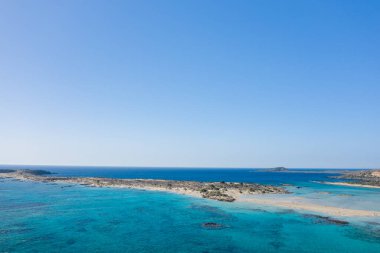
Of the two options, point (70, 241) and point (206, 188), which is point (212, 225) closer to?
point (70, 241)

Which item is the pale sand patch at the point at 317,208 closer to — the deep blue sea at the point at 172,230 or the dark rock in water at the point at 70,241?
the deep blue sea at the point at 172,230

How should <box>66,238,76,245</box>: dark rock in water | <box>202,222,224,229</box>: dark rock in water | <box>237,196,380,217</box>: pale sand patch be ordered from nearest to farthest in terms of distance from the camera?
1. <box>66,238,76,245</box>: dark rock in water
2. <box>202,222,224,229</box>: dark rock in water
3. <box>237,196,380,217</box>: pale sand patch

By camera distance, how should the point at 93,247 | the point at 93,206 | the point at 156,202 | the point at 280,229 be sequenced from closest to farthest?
the point at 93,247
the point at 280,229
the point at 93,206
the point at 156,202

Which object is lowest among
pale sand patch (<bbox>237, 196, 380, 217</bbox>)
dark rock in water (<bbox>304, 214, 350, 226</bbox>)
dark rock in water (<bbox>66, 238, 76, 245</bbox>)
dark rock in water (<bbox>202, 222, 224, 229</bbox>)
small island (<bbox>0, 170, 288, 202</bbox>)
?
dark rock in water (<bbox>66, 238, 76, 245</bbox>)

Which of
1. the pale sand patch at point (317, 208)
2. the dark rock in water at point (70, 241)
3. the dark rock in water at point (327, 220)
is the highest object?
the pale sand patch at point (317, 208)

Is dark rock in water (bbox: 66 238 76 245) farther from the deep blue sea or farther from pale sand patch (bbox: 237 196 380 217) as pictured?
pale sand patch (bbox: 237 196 380 217)

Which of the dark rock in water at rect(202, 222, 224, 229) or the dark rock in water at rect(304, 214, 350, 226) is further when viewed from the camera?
the dark rock in water at rect(304, 214, 350, 226)

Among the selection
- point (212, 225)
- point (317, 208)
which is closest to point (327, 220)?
point (317, 208)

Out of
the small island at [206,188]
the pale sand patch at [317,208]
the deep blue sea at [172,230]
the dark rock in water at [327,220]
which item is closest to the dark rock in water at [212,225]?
the deep blue sea at [172,230]

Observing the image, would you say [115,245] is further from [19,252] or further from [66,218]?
[66,218]

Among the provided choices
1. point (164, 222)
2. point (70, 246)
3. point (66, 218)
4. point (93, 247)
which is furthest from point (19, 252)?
point (164, 222)

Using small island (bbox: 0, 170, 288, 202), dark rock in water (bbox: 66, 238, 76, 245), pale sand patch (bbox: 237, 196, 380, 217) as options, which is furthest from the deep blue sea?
small island (bbox: 0, 170, 288, 202)
